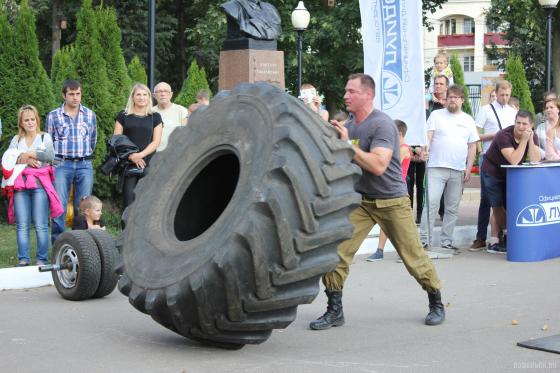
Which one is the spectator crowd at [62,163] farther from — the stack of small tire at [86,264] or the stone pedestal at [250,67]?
the stone pedestal at [250,67]

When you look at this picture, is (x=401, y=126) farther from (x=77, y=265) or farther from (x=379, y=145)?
(x=77, y=265)

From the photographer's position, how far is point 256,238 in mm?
5594

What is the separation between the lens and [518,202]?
36.0 ft

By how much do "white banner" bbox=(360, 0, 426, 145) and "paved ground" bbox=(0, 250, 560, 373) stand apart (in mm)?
2937

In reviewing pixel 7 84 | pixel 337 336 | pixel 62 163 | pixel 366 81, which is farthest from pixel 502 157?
pixel 7 84

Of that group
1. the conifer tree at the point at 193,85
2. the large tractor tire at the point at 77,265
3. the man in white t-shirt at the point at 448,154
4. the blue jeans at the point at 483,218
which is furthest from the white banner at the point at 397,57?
the conifer tree at the point at 193,85

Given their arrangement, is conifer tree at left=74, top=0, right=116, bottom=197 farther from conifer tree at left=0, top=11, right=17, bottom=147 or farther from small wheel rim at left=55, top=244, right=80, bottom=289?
small wheel rim at left=55, top=244, right=80, bottom=289

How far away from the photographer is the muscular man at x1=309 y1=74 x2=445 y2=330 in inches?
282

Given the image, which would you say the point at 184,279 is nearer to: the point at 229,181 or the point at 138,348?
the point at 138,348

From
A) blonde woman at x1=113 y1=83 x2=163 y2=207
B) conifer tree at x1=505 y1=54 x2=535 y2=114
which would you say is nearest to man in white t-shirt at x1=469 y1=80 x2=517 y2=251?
blonde woman at x1=113 y1=83 x2=163 y2=207

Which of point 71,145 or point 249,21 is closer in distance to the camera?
point 71,145

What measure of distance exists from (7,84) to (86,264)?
243 inches

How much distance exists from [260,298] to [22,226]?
4757 millimetres

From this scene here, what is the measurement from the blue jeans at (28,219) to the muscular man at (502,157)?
5.43m
